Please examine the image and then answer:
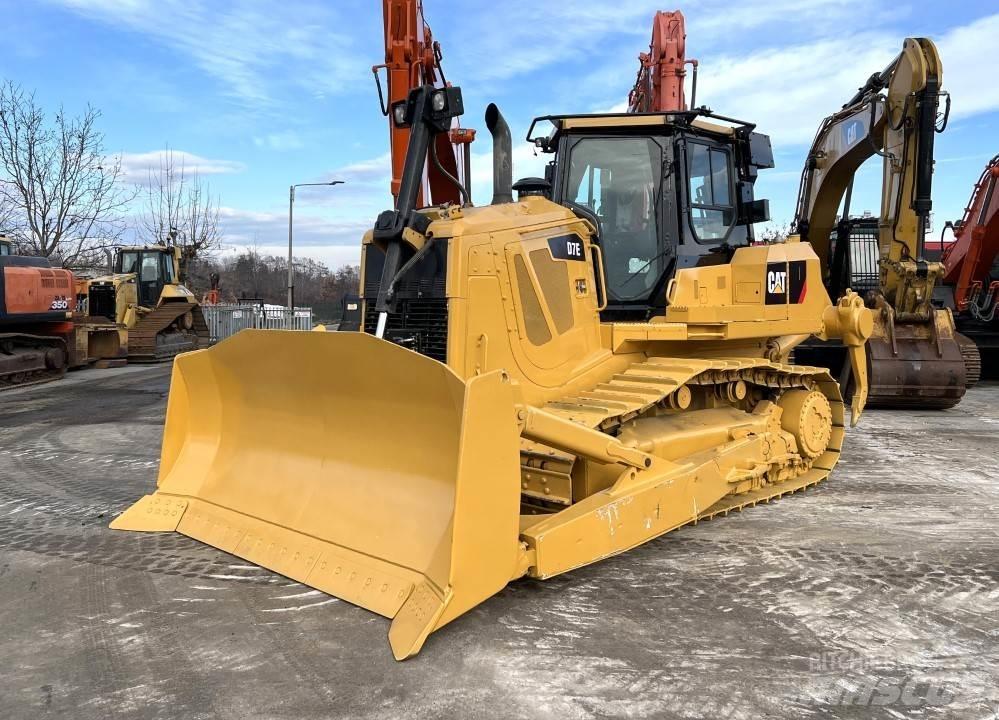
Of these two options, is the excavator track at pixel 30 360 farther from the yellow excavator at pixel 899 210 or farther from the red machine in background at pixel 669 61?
the yellow excavator at pixel 899 210

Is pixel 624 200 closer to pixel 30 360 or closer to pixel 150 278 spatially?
pixel 30 360

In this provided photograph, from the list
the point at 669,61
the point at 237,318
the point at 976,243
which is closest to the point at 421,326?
the point at 669,61

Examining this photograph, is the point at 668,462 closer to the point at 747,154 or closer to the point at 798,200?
the point at 747,154

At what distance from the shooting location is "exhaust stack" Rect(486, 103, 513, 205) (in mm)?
4508

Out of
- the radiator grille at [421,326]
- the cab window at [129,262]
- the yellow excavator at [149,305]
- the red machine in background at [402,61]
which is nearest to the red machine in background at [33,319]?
the yellow excavator at [149,305]

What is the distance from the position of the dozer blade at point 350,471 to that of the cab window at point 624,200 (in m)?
2.28

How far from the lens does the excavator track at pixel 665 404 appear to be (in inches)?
167

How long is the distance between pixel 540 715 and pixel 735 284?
3.79 metres

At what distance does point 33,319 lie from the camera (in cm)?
1357

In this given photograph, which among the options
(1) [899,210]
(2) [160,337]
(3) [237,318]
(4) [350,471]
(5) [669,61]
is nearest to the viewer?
(4) [350,471]

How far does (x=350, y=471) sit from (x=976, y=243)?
1228cm

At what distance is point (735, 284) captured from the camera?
549cm

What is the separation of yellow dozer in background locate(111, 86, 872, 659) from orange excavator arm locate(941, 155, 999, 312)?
780cm

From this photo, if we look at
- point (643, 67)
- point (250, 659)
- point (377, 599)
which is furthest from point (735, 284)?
point (643, 67)
